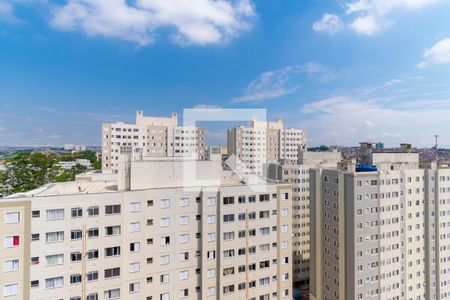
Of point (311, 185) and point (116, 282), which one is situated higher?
point (311, 185)

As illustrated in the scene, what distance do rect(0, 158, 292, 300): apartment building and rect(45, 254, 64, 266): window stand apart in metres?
0.05

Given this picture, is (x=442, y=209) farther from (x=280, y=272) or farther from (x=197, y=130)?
(x=197, y=130)

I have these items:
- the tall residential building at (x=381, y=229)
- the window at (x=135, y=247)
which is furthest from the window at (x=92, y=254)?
the tall residential building at (x=381, y=229)

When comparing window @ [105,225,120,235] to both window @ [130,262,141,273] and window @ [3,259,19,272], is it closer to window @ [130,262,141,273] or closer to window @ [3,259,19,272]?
window @ [130,262,141,273]

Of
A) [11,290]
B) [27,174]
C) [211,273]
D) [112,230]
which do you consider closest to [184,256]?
[211,273]

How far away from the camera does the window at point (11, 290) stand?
14555 millimetres

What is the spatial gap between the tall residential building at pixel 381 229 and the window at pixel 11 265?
28.2 meters

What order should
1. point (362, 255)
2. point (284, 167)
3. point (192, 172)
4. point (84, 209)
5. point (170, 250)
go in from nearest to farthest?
point (84, 209) < point (170, 250) < point (192, 172) < point (362, 255) < point (284, 167)

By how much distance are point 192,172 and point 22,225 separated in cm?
1051

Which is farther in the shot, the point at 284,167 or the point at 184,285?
the point at 284,167

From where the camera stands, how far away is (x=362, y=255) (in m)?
29.1

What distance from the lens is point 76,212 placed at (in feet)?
53.8

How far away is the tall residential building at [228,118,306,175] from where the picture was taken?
2968 inches

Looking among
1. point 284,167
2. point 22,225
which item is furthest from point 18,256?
point 284,167
